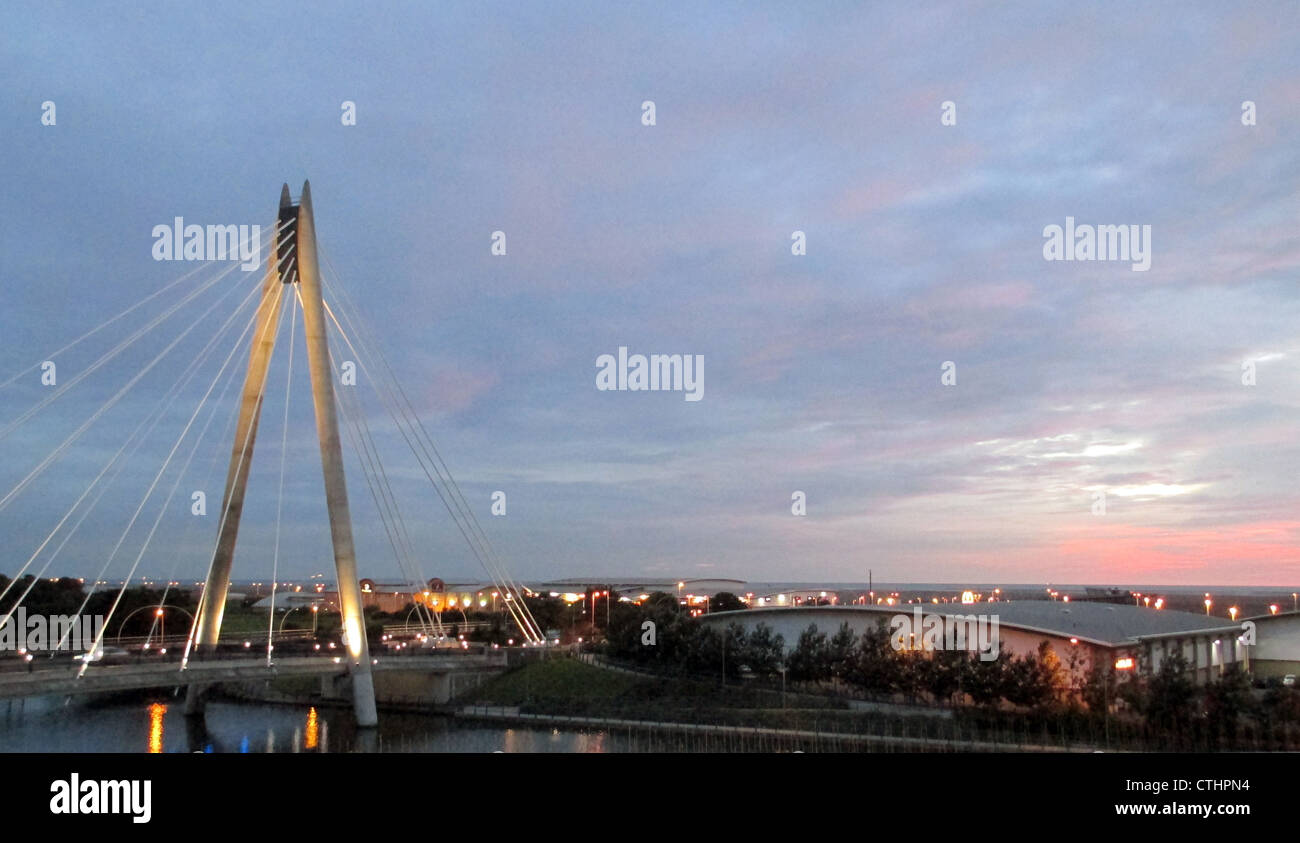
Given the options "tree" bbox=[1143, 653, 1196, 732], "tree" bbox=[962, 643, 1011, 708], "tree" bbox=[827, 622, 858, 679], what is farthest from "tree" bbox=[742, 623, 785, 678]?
"tree" bbox=[1143, 653, 1196, 732]

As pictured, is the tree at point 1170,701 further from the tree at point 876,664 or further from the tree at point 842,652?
the tree at point 842,652

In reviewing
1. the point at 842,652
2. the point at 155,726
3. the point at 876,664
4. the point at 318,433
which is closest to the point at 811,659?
the point at 842,652

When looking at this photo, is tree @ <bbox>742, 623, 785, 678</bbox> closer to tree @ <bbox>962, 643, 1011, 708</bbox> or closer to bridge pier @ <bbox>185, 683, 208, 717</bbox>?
tree @ <bbox>962, 643, 1011, 708</bbox>

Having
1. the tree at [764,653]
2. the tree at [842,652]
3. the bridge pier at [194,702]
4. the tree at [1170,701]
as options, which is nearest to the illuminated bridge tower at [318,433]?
the bridge pier at [194,702]

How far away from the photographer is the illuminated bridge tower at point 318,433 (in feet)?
102

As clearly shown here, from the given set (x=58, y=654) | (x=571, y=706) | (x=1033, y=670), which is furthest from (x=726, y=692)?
(x=58, y=654)

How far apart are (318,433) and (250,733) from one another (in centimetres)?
1149

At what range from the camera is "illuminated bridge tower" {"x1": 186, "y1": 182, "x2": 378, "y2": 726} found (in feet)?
102

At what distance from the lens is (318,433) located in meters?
31.3

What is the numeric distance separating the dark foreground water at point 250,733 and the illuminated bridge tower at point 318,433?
2.38 meters

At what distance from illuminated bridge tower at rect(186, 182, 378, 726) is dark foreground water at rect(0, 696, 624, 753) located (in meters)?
2.38

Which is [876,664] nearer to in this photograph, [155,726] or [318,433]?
[318,433]
